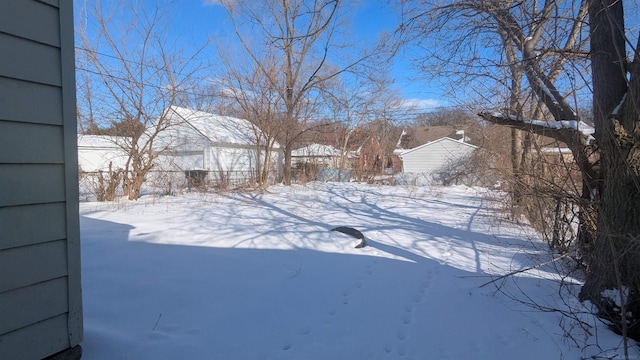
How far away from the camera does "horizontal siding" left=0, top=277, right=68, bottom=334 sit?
1.71m

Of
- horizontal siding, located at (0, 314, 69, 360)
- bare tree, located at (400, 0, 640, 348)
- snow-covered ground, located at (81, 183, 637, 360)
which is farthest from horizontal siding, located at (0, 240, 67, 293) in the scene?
bare tree, located at (400, 0, 640, 348)

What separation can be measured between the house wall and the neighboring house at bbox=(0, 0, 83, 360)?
94.2ft

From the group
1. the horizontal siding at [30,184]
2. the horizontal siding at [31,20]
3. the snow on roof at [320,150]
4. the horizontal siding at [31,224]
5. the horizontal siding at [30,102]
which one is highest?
the snow on roof at [320,150]

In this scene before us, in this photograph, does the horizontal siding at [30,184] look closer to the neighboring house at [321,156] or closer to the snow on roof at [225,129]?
the snow on roof at [225,129]

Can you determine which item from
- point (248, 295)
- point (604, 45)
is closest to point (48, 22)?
point (248, 295)

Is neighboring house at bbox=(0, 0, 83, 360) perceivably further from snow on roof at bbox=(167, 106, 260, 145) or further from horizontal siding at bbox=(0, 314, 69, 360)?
snow on roof at bbox=(167, 106, 260, 145)

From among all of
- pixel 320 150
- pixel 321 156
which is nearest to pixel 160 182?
pixel 321 156

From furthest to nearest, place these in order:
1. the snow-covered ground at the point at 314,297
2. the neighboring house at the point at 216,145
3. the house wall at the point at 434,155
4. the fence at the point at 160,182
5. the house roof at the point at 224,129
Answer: the house wall at the point at 434,155
the house roof at the point at 224,129
the neighboring house at the point at 216,145
the fence at the point at 160,182
the snow-covered ground at the point at 314,297

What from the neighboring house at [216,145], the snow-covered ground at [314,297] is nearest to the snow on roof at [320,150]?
the neighboring house at [216,145]

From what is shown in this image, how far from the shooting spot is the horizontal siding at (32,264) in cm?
171

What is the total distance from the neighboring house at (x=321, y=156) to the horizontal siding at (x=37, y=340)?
23.6 meters

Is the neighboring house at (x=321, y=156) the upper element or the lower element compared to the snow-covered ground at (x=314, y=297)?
upper

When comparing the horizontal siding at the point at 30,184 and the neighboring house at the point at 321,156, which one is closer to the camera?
the horizontal siding at the point at 30,184

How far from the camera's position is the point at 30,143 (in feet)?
5.92
